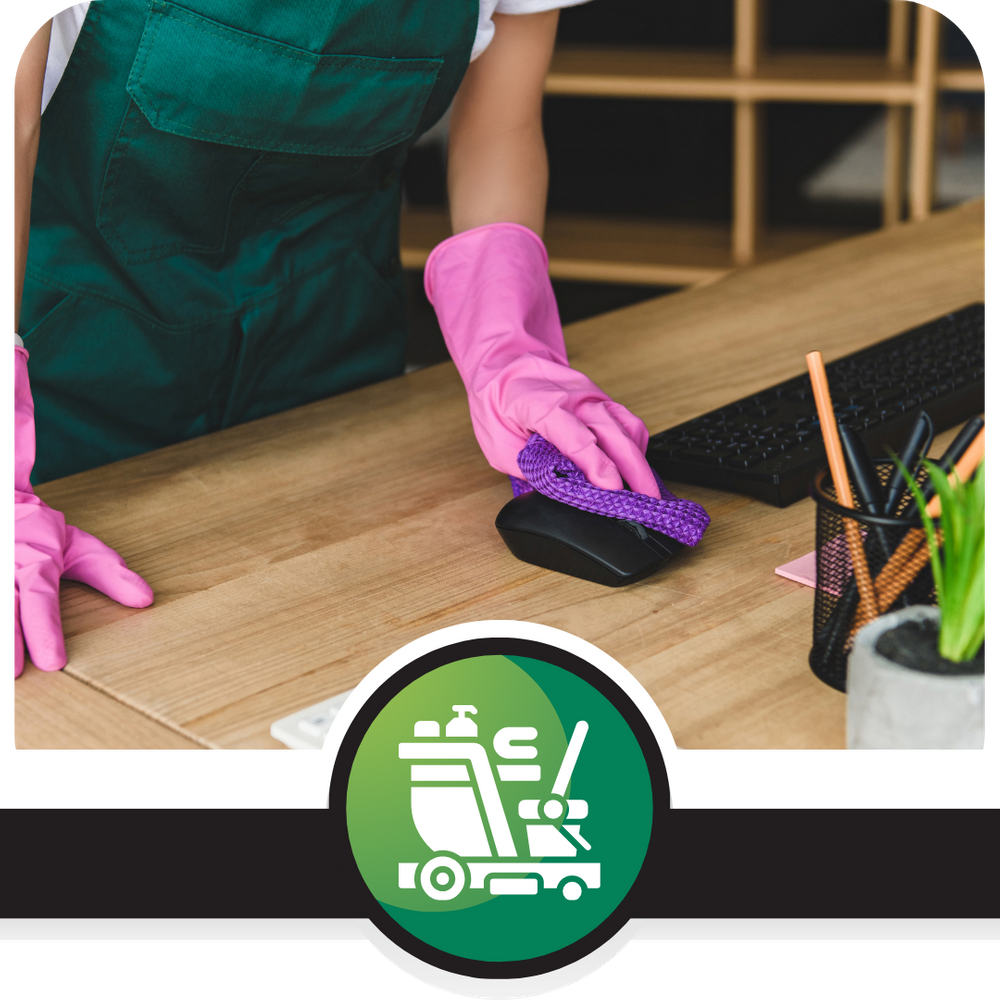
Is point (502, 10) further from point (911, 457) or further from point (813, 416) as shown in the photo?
point (911, 457)

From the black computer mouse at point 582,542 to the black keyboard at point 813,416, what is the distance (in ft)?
0.42

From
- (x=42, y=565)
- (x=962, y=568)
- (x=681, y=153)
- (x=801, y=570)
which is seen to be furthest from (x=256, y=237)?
(x=681, y=153)

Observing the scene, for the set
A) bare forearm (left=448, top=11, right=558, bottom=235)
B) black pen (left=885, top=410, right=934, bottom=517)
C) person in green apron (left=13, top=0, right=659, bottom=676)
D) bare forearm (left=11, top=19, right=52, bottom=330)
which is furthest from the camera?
bare forearm (left=448, top=11, right=558, bottom=235)

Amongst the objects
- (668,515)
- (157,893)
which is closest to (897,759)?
(668,515)

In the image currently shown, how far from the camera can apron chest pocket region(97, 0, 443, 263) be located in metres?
0.96

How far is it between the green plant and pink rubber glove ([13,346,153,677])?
0.49 meters

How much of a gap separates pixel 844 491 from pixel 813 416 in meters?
0.31

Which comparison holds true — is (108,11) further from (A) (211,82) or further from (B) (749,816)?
(B) (749,816)

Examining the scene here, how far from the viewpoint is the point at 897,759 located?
0.58m

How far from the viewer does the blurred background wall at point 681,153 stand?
2566 millimetres

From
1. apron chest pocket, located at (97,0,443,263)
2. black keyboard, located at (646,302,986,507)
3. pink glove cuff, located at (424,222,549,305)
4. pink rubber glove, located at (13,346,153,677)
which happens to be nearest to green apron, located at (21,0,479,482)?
apron chest pocket, located at (97,0,443,263)

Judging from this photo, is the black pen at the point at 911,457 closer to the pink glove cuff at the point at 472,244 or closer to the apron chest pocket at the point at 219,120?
the pink glove cuff at the point at 472,244

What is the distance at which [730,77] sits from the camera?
241cm

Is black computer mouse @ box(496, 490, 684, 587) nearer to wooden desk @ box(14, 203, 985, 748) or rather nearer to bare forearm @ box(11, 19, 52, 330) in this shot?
wooden desk @ box(14, 203, 985, 748)
